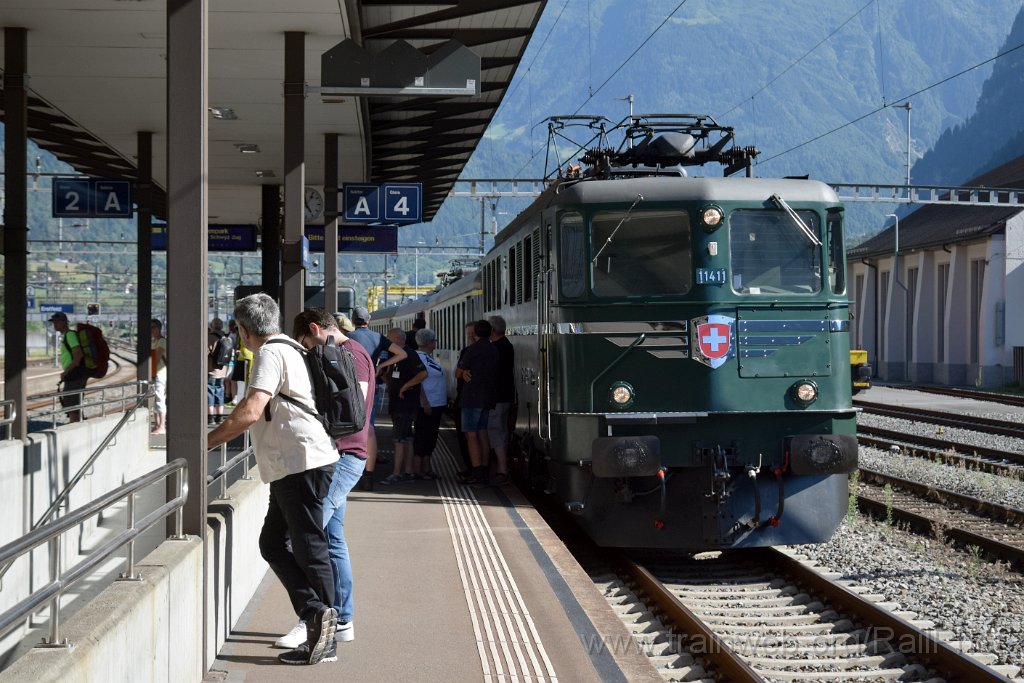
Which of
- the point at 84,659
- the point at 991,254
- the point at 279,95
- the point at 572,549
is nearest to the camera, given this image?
the point at 84,659

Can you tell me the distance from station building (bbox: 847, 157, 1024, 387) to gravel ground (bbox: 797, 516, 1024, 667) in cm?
2557

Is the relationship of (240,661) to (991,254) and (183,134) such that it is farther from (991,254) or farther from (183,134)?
(991,254)

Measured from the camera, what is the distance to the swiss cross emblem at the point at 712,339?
392 inches

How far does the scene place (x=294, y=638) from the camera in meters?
6.40

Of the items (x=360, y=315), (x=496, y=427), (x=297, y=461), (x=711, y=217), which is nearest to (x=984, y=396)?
(x=496, y=427)

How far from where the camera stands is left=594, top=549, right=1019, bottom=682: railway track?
281 inches

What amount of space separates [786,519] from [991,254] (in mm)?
32767

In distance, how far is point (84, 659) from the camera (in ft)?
13.0

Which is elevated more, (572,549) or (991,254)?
(991,254)

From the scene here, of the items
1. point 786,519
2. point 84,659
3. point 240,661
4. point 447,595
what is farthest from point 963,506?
point 84,659

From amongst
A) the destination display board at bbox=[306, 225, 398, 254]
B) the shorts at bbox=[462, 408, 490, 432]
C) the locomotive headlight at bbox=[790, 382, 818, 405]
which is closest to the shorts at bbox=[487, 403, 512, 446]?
the shorts at bbox=[462, 408, 490, 432]

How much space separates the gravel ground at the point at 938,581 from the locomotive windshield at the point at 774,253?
2323 millimetres

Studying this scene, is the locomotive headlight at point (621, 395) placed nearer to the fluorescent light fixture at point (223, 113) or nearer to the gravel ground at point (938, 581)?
the gravel ground at point (938, 581)

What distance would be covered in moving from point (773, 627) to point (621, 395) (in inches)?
88.8
